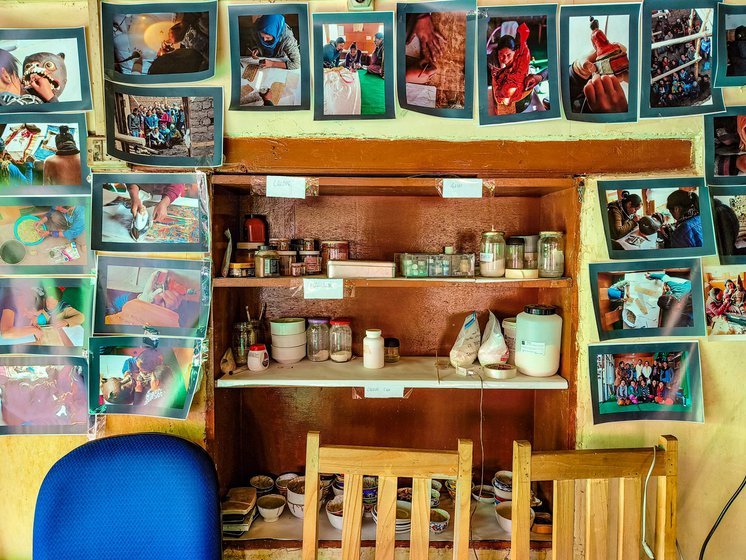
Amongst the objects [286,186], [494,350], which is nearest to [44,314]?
Answer: [286,186]

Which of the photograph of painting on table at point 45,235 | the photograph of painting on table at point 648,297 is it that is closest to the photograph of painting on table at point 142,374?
the photograph of painting on table at point 45,235

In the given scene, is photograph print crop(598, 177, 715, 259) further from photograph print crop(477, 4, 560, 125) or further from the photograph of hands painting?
photograph print crop(477, 4, 560, 125)

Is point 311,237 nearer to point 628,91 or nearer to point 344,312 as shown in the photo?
point 344,312

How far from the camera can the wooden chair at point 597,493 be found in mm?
1351

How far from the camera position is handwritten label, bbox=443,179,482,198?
1.49 meters

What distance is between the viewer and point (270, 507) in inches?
67.6

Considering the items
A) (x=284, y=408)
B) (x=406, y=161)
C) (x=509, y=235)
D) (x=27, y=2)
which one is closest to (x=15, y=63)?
(x=27, y=2)

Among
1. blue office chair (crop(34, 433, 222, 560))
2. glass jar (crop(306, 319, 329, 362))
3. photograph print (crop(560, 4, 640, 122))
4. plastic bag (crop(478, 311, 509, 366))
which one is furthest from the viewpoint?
glass jar (crop(306, 319, 329, 362))

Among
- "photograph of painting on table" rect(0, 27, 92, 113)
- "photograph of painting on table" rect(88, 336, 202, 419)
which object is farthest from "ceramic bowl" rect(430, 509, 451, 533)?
"photograph of painting on table" rect(0, 27, 92, 113)

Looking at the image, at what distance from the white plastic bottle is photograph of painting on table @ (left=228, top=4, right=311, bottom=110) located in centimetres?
79

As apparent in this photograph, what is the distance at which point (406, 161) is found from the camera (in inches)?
58.9

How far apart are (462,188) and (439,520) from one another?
113cm

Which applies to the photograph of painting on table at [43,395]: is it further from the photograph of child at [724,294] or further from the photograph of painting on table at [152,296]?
the photograph of child at [724,294]

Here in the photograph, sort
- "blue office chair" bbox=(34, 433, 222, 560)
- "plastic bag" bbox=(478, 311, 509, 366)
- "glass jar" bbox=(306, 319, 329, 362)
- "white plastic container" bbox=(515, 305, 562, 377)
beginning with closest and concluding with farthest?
"blue office chair" bbox=(34, 433, 222, 560) → "white plastic container" bbox=(515, 305, 562, 377) → "plastic bag" bbox=(478, 311, 509, 366) → "glass jar" bbox=(306, 319, 329, 362)
